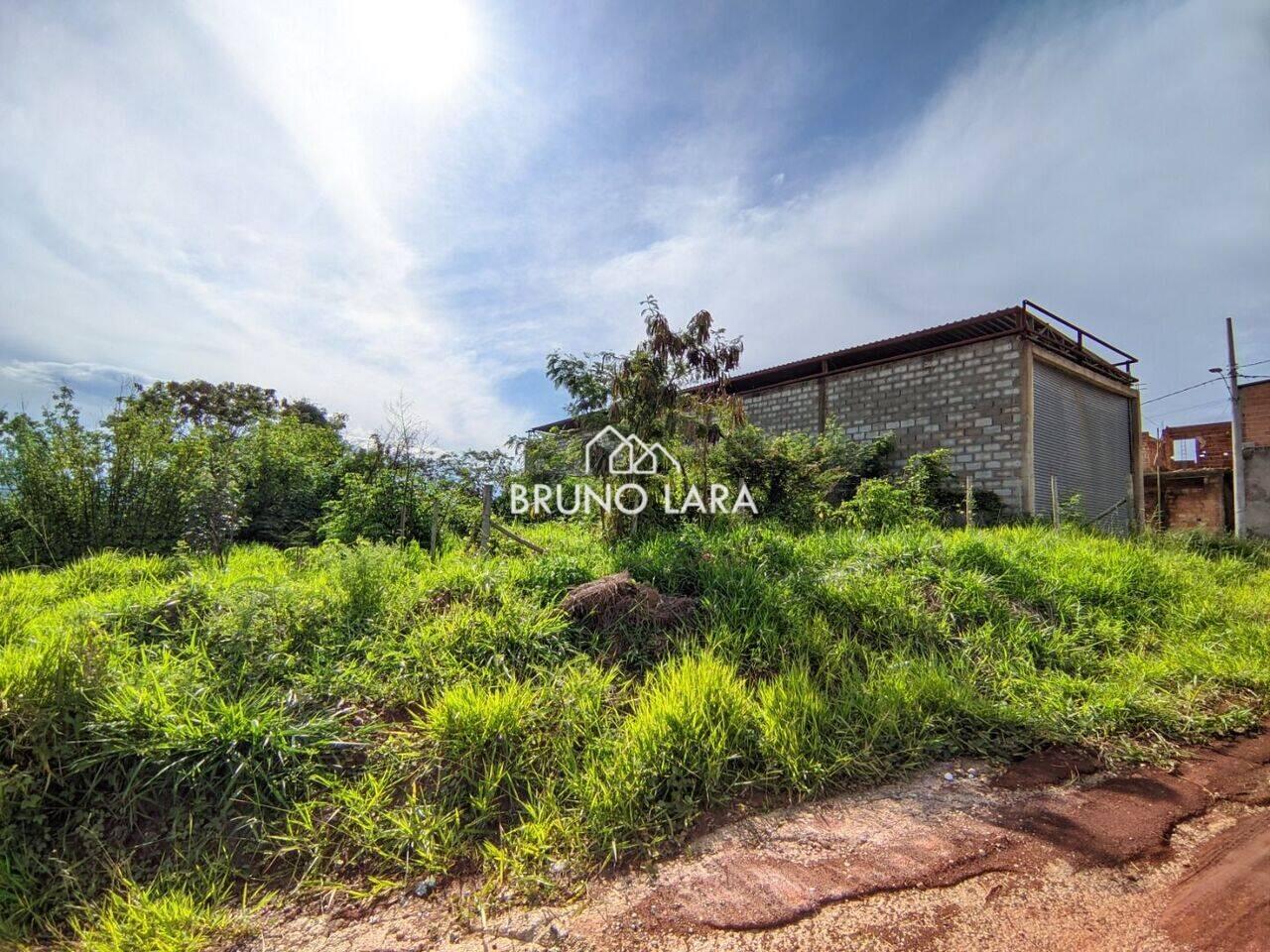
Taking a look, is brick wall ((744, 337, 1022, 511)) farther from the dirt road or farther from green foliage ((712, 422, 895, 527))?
the dirt road

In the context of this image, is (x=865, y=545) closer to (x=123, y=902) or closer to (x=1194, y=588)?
(x=1194, y=588)

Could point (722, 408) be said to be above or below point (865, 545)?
above

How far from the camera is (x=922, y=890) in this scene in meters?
1.78

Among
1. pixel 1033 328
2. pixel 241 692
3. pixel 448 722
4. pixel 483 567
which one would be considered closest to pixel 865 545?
pixel 483 567

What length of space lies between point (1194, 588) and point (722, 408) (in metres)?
4.82

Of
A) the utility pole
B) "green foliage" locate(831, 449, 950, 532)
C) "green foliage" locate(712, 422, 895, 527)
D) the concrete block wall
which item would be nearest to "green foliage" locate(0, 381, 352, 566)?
"green foliage" locate(712, 422, 895, 527)

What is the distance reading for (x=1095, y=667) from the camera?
359 cm

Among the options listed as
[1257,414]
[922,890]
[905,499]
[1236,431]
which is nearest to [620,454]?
[922,890]

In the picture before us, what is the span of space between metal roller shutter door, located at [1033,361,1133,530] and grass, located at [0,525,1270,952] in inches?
209

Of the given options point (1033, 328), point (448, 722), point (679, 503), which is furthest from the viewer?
point (1033, 328)

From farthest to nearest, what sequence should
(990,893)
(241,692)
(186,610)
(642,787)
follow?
(186,610)
(241,692)
(642,787)
(990,893)

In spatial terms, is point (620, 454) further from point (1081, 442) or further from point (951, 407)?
point (1081, 442)

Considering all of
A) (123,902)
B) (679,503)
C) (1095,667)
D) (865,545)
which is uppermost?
(679,503)

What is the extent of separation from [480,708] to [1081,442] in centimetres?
1228
